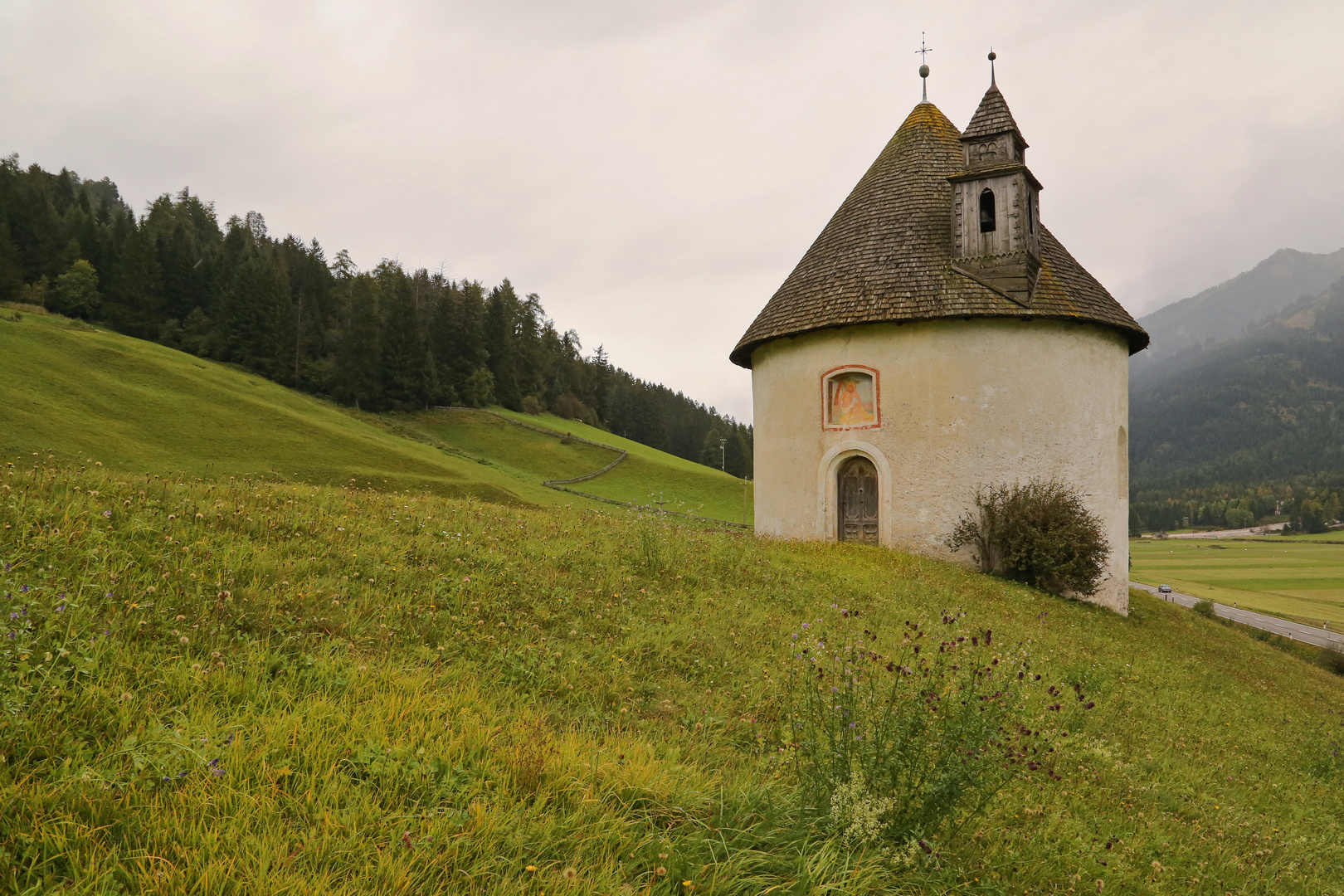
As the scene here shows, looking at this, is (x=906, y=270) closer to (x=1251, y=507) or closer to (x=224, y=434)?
(x=224, y=434)

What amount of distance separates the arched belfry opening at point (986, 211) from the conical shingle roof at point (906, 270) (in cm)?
68

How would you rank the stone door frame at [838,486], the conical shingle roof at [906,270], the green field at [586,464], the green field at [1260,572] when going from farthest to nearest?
the green field at [1260,572], the green field at [586,464], the stone door frame at [838,486], the conical shingle roof at [906,270]

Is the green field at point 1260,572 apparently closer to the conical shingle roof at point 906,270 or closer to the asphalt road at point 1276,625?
the asphalt road at point 1276,625

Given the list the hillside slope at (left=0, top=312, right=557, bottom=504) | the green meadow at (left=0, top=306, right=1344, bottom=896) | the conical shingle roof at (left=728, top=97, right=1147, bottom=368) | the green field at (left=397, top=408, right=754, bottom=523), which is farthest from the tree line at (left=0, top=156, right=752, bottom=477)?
the green meadow at (left=0, top=306, right=1344, bottom=896)

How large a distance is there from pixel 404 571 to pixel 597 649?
1.81 m

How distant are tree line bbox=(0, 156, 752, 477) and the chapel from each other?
5366 centimetres

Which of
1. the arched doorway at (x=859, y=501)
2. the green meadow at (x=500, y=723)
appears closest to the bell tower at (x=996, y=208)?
the arched doorway at (x=859, y=501)

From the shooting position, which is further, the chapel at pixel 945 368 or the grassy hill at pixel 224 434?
the grassy hill at pixel 224 434

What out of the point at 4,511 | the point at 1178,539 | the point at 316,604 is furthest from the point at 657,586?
the point at 1178,539

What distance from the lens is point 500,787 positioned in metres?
2.97

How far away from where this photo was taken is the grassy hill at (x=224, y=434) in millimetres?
28000

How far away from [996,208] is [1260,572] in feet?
291

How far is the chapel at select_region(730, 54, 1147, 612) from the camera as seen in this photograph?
14.2 meters

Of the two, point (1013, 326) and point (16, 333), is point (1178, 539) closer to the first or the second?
point (1013, 326)
